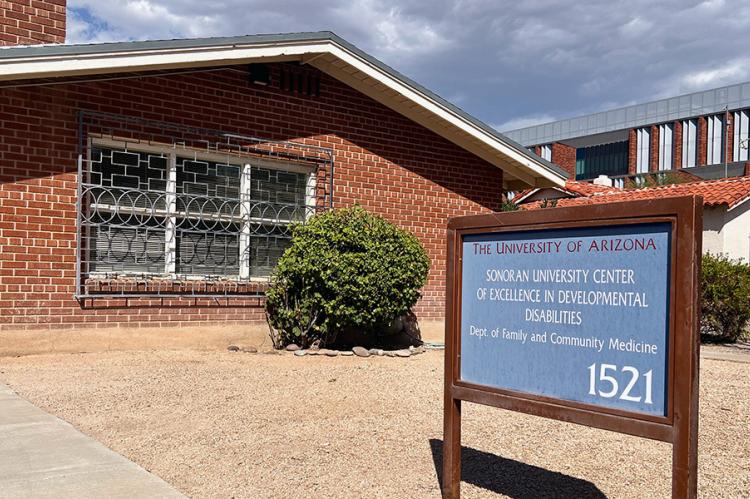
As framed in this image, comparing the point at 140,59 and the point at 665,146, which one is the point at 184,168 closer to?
the point at 140,59

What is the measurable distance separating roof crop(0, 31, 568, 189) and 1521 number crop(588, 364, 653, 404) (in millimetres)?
6882

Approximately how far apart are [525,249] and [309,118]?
24.5 feet

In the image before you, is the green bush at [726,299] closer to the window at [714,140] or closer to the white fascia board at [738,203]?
the white fascia board at [738,203]

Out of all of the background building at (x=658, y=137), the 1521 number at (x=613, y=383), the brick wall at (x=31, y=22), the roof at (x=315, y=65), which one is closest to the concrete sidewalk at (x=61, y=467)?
the 1521 number at (x=613, y=383)

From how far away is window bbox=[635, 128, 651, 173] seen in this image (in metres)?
49.7

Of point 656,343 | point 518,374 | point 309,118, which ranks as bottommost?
point 518,374

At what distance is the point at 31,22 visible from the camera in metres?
9.53

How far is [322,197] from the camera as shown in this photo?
1098 cm

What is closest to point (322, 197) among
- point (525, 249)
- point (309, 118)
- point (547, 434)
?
point (309, 118)

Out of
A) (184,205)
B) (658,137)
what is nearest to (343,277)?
(184,205)

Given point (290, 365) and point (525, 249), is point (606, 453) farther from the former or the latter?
point (290, 365)

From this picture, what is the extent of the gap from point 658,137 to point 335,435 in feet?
158

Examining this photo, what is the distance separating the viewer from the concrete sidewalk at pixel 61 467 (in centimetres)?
386

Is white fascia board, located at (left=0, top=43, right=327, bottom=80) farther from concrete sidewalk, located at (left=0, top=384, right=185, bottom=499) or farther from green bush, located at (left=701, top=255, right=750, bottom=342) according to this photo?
green bush, located at (left=701, top=255, right=750, bottom=342)
